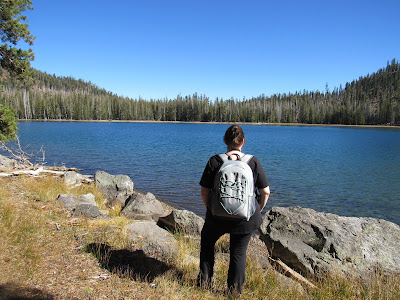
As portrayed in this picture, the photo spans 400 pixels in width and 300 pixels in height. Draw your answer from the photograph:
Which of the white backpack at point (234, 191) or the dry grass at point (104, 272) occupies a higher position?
the white backpack at point (234, 191)

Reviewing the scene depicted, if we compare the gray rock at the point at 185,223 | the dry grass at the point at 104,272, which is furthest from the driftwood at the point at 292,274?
the gray rock at the point at 185,223

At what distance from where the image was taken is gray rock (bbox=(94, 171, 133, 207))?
12707 millimetres

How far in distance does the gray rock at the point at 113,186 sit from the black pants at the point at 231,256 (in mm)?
9263

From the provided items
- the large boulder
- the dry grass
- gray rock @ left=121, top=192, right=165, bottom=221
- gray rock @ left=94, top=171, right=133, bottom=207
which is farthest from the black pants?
A: gray rock @ left=94, top=171, right=133, bottom=207

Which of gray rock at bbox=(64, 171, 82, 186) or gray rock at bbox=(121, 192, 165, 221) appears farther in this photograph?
gray rock at bbox=(64, 171, 82, 186)

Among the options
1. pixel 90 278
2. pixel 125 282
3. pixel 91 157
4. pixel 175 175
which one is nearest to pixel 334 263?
pixel 125 282

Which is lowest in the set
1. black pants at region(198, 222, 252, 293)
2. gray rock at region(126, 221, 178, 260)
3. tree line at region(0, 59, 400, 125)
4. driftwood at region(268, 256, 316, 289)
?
driftwood at region(268, 256, 316, 289)

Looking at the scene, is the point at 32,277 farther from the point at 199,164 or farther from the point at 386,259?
the point at 199,164

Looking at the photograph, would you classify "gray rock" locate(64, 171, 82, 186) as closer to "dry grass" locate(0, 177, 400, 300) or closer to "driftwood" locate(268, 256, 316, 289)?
"dry grass" locate(0, 177, 400, 300)

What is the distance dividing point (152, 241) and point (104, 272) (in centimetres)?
129

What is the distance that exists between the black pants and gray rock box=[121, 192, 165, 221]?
621 cm

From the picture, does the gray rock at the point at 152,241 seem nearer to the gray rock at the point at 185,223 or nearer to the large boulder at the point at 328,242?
the gray rock at the point at 185,223

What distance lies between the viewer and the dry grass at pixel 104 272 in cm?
367

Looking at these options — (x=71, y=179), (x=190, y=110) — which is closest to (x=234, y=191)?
(x=71, y=179)
